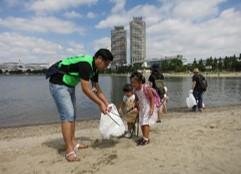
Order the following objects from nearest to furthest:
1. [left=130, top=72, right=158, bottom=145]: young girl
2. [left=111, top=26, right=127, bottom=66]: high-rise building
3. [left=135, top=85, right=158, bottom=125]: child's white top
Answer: [left=130, top=72, right=158, bottom=145]: young girl
[left=135, top=85, right=158, bottom=125]: child's white top
[left=111, top=26, right=127, bottom=66]: high-rise building

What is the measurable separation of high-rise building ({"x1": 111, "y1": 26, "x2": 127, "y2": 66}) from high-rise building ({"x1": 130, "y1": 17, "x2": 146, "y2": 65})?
4870 mm

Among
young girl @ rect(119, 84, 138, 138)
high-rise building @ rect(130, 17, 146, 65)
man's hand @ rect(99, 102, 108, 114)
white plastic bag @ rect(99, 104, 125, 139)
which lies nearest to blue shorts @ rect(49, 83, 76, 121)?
man's hand @ rect(99, 102, 108, 114)

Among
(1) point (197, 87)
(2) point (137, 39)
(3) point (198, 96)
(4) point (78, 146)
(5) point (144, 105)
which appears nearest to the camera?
(4) point (78, 146)

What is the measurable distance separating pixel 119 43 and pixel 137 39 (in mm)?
12509

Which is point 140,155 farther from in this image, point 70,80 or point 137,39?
point 137,39

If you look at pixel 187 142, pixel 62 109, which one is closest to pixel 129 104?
pixel 187 142

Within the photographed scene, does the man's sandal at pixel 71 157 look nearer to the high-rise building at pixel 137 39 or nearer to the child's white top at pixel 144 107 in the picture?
the child's white top at pixel 144 107

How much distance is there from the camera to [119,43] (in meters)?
183

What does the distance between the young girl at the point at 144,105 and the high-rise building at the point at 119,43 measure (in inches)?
6318

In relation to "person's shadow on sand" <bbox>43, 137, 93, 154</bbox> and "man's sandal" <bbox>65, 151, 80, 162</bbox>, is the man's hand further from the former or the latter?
"person's shadow on sand" <bbox>43, 137, 93, 154</bbox>

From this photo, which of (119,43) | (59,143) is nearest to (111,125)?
(59,143)

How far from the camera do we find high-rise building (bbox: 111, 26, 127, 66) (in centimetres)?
17138

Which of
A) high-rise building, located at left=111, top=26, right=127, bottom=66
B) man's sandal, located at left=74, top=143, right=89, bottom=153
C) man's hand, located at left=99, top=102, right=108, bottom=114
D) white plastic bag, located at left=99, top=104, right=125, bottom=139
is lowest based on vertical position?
man's sandal, located at left=74, top=143, right=89, bottom=153

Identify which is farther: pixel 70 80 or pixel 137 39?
pixel 137 39
